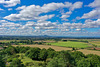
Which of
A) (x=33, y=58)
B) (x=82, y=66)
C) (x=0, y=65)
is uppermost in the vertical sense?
(x=0, y=65)

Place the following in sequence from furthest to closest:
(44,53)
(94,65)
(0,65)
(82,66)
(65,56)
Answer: (44,53) → (65,56) → (94,65) → (82,66) → (0,65)

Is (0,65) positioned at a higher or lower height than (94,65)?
higher

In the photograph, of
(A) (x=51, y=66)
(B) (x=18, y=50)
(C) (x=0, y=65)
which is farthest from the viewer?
(B) (x=18, y=50)

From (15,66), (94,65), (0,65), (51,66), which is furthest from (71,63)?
(0,65)

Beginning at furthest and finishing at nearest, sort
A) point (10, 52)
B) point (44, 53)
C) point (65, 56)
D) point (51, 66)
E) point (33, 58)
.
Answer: point (10, 52) < point (33, 58) < point (44, 53) < point (65, 56) < point (51, 66)

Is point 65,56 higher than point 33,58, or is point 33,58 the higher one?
point 65,56

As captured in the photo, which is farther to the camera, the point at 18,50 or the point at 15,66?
the point at 18,50

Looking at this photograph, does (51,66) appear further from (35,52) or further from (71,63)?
(35,52)

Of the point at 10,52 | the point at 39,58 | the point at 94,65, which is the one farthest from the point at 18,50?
the point at 94,65

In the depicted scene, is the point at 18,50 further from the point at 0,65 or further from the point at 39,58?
the point at 0,65
